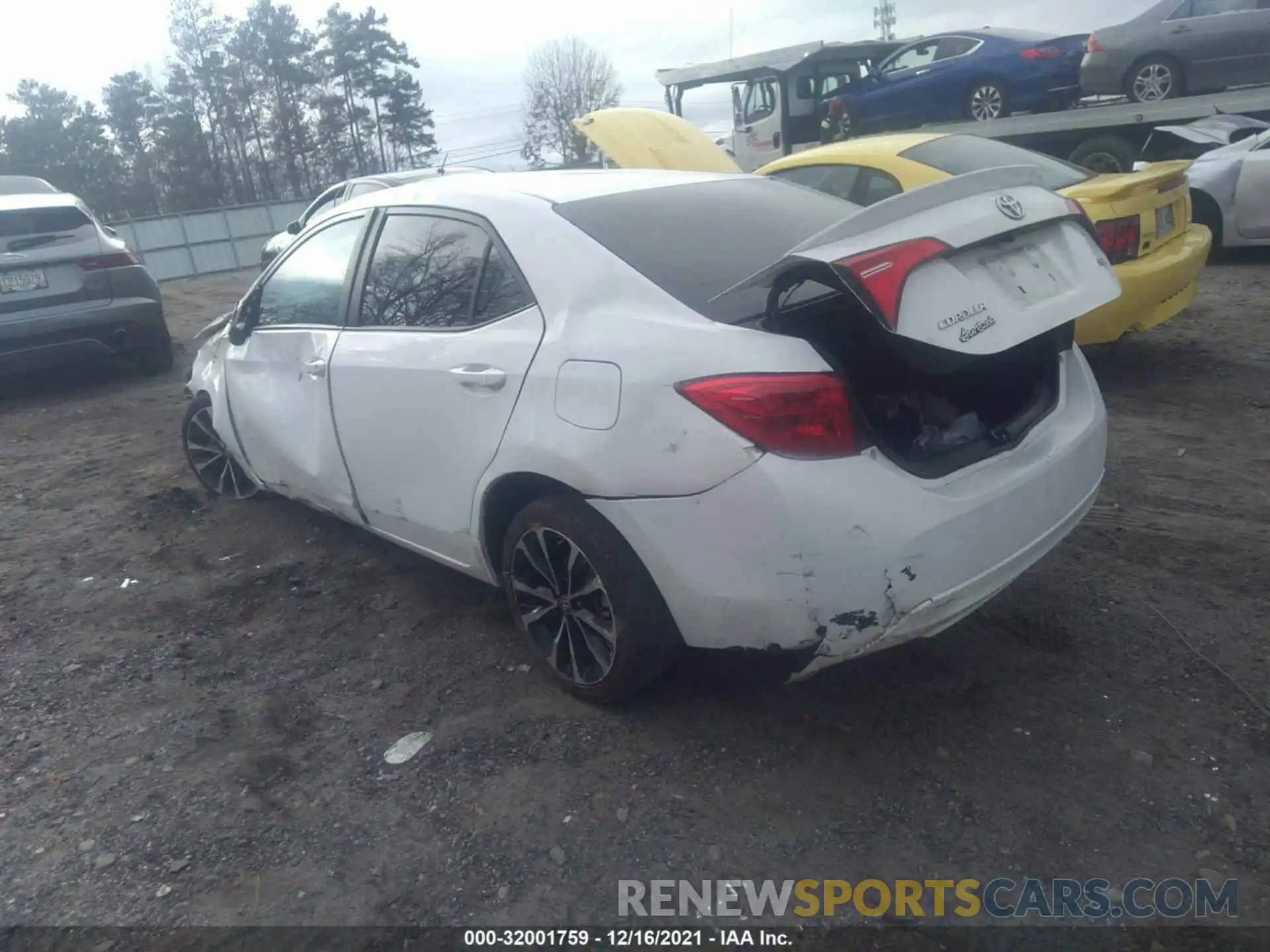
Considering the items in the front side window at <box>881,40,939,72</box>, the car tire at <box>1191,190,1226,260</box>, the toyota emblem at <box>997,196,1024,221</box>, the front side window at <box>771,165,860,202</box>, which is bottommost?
the car tire at <box>1191,190,1226,260</box>

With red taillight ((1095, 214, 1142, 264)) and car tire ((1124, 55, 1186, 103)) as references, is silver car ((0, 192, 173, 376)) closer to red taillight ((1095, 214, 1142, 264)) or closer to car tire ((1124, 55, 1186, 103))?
red taillight ((1095, 214, 1142, 264))

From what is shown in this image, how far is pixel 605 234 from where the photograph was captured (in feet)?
10.0

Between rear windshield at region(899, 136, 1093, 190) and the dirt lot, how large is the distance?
2.38 m

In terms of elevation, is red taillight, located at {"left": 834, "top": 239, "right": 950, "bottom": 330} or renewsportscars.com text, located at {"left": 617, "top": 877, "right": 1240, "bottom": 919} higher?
red taillight, located at {"left": 834, "top": 239, "right": 950, "bottom": 330}

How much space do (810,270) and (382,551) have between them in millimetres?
2811

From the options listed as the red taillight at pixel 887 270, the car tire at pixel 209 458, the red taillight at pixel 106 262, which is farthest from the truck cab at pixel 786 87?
the red taillight at pixel 887 270

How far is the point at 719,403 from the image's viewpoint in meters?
2.49

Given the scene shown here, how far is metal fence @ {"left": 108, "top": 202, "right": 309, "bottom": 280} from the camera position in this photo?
94.1ft

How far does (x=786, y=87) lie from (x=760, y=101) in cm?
68

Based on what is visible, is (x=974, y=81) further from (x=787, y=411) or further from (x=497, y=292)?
(x=787, y=411)

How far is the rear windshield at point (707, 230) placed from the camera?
2.82 m

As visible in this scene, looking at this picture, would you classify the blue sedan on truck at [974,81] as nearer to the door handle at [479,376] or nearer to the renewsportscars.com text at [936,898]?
the door handle at [479,376]

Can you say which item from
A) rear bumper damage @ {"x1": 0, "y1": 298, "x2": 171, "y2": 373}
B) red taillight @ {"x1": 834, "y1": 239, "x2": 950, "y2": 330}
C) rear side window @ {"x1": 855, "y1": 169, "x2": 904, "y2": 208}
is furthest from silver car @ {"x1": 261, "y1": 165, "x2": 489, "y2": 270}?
red taillight @ {"x1": 834, "y1": 239, "x2": 950, "y2": 330}

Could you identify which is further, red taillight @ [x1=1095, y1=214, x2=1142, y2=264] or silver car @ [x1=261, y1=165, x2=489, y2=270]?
silver car @ [x1=261, y1=165, x2=489, y2=270]
